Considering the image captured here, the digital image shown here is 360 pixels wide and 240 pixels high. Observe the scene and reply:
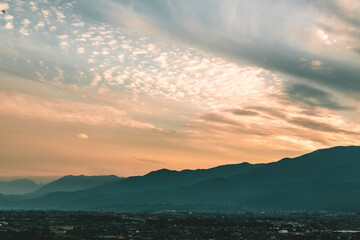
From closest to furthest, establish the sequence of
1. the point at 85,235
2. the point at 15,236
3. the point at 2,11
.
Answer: the point at 2,11
the point at 15,236
the point at 85,235

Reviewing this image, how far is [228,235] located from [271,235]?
19.0m

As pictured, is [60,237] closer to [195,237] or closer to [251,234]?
[195,237]

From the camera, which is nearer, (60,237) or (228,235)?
(60,237)

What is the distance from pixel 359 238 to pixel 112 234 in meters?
105

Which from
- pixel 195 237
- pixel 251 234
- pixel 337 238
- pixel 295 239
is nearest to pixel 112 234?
pixel 195 237

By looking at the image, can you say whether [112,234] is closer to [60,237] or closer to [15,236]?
[60,237]

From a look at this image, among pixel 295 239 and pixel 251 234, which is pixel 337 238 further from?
pixel 251 234

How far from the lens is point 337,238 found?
166 meters

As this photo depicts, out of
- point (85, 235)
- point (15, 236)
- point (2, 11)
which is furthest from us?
point (85, 235)

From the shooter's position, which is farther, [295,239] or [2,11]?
[295,239]

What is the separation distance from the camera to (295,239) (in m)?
166

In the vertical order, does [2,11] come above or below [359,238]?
above

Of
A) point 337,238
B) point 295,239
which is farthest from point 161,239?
point 337,238

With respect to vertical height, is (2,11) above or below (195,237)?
above
